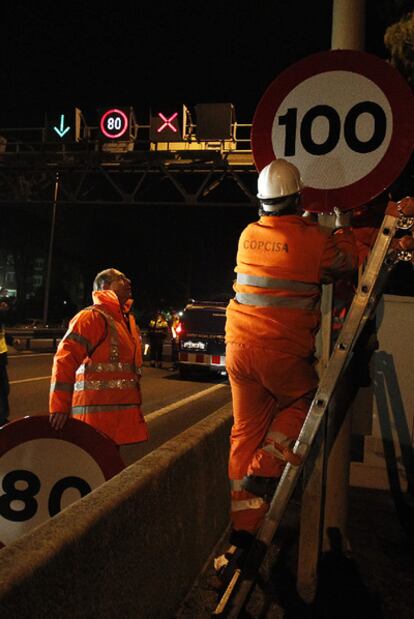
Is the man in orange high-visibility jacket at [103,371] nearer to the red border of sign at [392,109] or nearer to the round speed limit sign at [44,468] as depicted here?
the round speed limit sign at [44,468]

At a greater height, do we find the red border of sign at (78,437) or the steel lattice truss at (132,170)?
the steel lattice truss at (132,170)

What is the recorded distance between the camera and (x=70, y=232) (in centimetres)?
6500

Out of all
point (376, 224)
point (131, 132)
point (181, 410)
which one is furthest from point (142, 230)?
point (376, 224)

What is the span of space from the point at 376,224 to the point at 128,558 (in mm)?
2027

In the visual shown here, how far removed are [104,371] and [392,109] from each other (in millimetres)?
2318

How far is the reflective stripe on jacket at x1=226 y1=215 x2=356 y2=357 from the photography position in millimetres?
2932

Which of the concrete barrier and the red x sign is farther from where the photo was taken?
the red x sign

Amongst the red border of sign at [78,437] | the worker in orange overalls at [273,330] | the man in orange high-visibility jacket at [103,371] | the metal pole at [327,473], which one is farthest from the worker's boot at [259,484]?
the man in orange high-visibility jacket at [103,371]

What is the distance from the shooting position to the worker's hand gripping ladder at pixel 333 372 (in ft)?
8.50

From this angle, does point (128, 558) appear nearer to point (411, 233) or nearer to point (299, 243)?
point (299, 243)

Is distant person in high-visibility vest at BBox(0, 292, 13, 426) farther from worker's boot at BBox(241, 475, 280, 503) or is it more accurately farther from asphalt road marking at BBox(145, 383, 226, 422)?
worker's boot at BBox(241, 475, 280, 503)

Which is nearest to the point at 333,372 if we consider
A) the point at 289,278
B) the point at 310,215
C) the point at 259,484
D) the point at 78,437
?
the point at 289,278

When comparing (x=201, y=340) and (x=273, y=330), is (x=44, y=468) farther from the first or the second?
(x=201, y=340)

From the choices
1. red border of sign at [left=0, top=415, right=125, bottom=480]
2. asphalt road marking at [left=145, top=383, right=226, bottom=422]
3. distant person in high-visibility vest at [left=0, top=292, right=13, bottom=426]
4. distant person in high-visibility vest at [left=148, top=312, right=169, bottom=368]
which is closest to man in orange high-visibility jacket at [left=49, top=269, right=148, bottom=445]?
red border of sign at [left=0, top=415, right=125, bottom=480]
